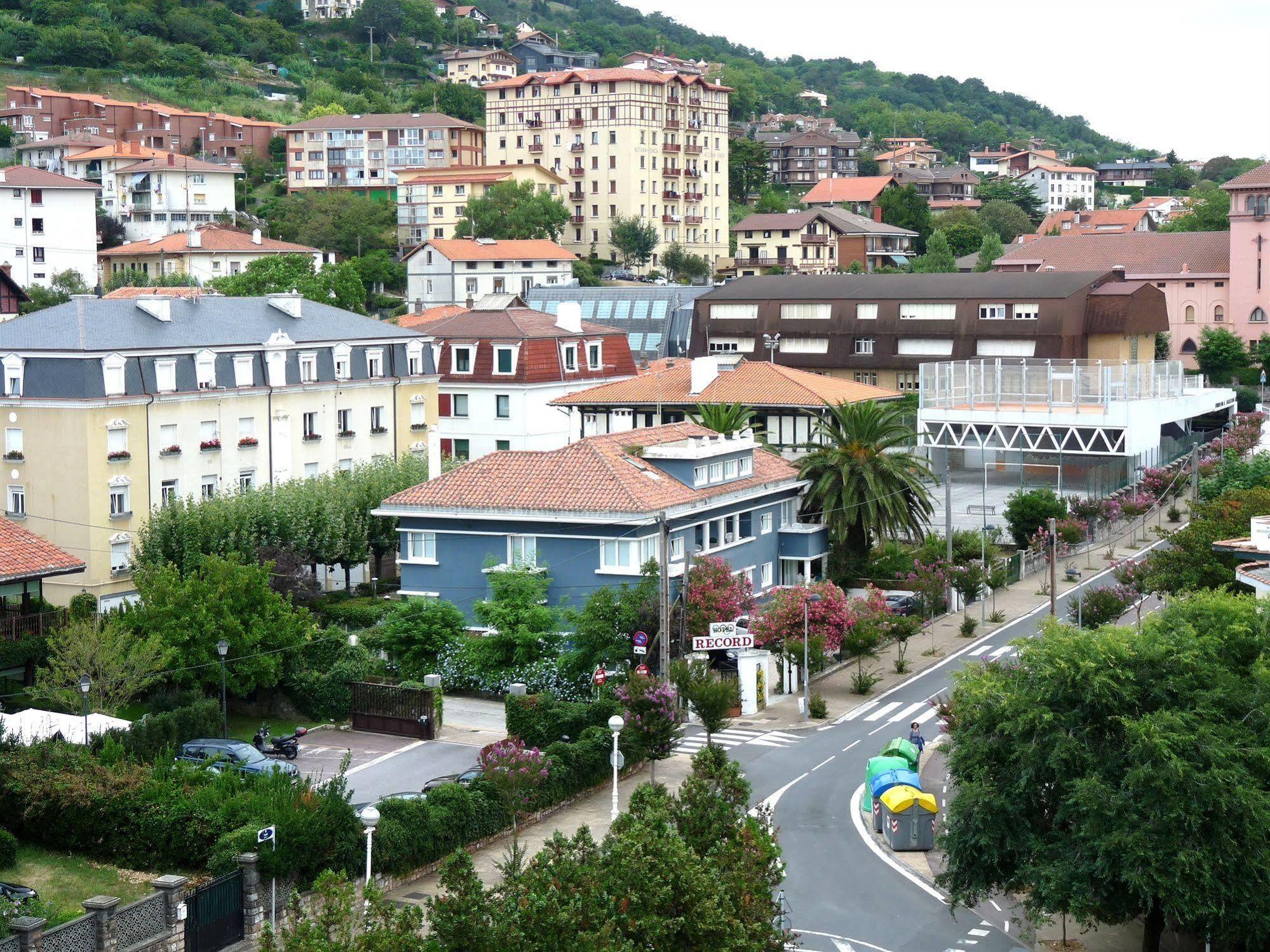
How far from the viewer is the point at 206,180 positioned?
14975 centimetres

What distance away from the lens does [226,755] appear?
1471 inches

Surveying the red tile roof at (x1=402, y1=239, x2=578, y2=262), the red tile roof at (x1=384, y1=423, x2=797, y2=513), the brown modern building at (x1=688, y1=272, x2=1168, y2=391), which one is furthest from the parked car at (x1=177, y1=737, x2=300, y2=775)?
the red tile roof at (x1=402, y1=239, x2=578, y2=262)

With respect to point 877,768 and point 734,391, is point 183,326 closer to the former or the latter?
point 734,391

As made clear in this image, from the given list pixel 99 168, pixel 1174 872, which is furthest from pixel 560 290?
pixel 1174 872

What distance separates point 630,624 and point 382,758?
25.2ft

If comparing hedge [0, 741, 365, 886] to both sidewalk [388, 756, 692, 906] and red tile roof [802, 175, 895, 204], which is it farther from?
red tile roof [802, 175, 895, 204]

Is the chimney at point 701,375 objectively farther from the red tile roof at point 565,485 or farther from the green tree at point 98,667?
the green tree at point 98,667

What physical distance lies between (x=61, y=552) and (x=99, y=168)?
11441 centimetres

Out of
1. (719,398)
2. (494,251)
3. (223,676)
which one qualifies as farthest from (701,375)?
(494,251)

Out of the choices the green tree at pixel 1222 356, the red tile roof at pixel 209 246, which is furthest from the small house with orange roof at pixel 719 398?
the green tree at pixel 1222 356

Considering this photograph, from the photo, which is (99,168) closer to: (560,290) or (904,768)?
(560,290)

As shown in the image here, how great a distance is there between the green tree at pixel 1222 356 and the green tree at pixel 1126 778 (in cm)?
10528

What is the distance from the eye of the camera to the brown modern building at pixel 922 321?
93.4 metres

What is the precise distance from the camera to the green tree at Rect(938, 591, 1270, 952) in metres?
25.6
